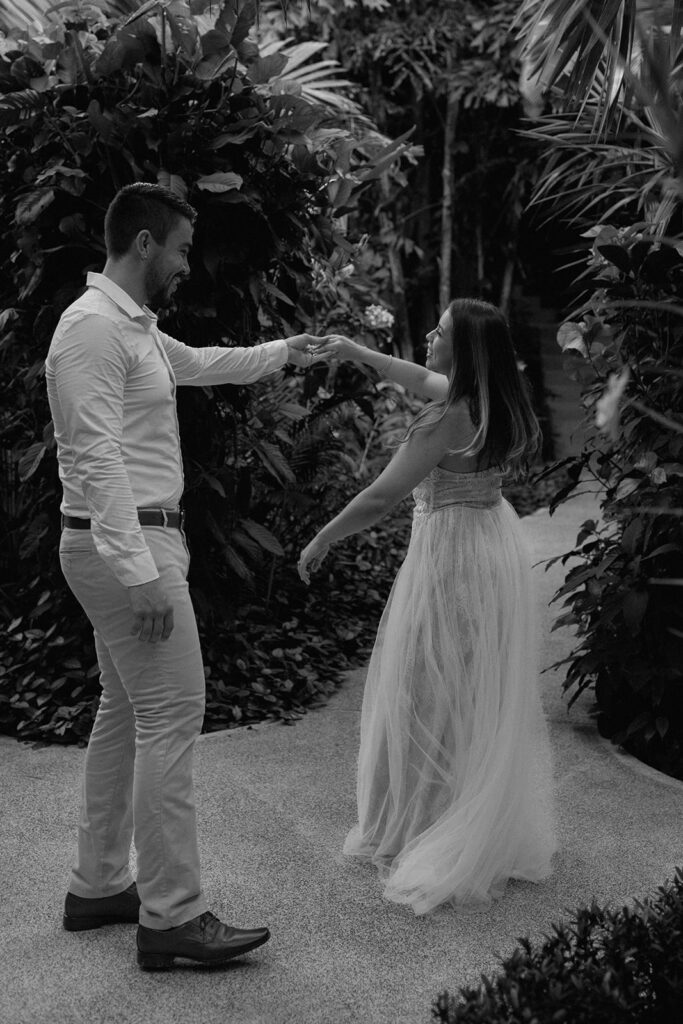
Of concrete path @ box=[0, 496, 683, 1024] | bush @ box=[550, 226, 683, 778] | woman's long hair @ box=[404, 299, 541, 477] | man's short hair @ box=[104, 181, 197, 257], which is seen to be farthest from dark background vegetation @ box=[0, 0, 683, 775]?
man's short hair @ box=[104, 181, 197, 257]

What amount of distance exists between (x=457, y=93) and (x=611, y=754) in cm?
835

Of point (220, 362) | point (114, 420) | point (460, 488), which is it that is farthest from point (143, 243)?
point (460, 488)

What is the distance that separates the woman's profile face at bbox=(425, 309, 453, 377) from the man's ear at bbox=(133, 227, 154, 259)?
2.98 ft

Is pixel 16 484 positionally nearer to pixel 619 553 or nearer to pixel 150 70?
pixel 150 70

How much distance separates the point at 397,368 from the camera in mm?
3578

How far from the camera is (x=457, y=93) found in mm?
11109

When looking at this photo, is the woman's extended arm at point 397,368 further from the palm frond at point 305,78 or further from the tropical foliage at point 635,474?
the palm frond at point 305,78

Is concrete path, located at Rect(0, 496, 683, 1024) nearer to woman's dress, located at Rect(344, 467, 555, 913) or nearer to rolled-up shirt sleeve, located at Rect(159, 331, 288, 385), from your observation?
woman's dress, located at Rect(344, 467, 555, 913)

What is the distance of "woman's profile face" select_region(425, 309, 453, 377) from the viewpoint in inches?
131

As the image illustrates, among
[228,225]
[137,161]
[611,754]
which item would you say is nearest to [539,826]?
[611,754]

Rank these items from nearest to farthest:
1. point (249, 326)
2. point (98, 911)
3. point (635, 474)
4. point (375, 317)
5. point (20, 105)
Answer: point (98, 911) < point (635, 474) < point (20, 105) < point (249, 326) < point (375, 317)

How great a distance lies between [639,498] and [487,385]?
1191 millimetres

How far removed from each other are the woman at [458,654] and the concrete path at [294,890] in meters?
0.16

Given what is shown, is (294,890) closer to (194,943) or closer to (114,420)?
(194,943)
